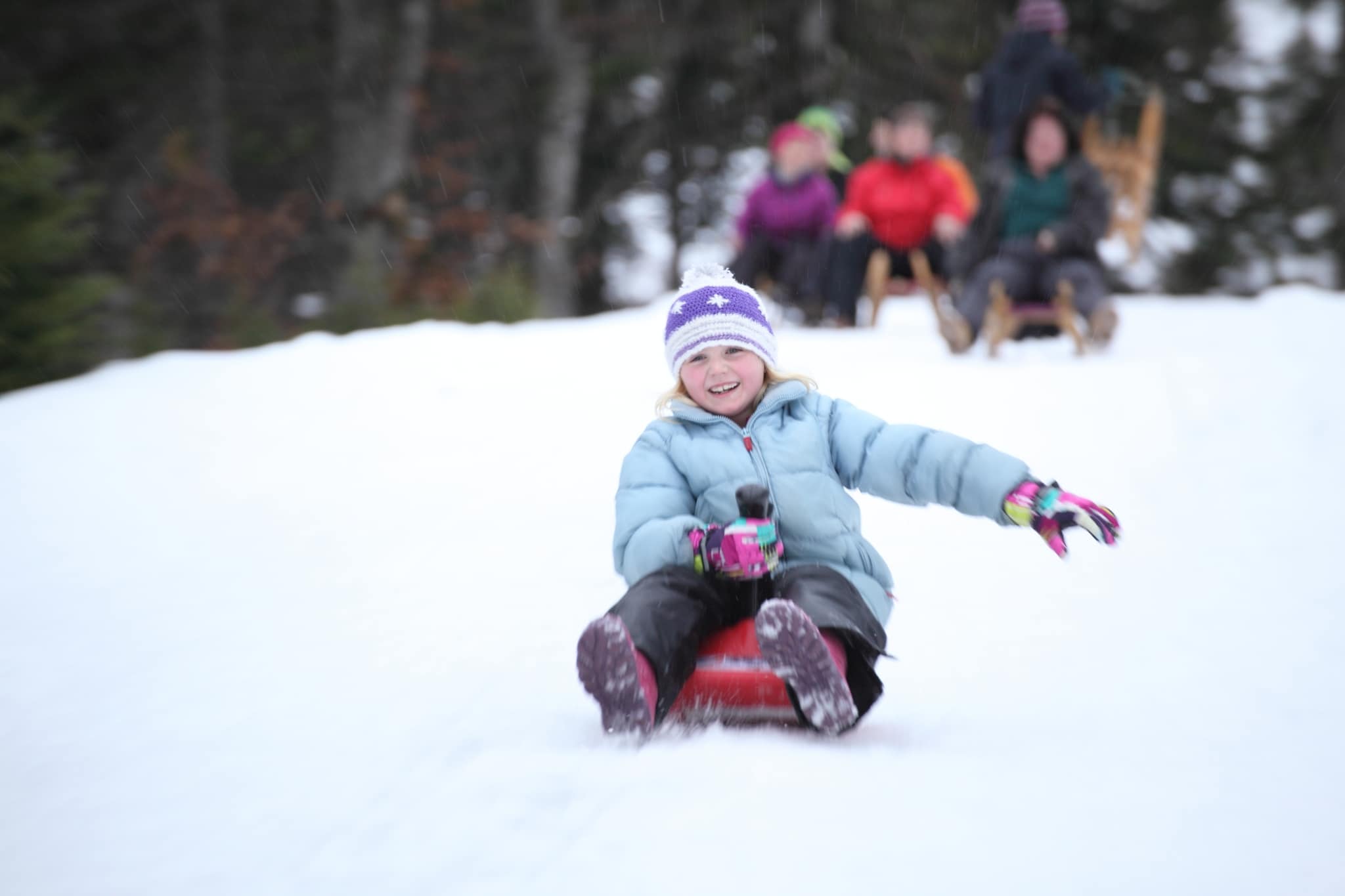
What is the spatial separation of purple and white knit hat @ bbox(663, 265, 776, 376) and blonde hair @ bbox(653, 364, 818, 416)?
1.0 inches

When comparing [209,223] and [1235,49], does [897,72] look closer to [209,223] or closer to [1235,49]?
[1235,49]

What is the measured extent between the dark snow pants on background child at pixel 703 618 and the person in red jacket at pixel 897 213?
19.7 feet

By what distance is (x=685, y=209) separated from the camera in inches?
661

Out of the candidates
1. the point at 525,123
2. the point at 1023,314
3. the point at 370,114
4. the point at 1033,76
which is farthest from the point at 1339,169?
the point at 370,114

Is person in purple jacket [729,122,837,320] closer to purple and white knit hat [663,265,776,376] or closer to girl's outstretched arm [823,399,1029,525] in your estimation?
purple and white knit hat [663,265,776,376]

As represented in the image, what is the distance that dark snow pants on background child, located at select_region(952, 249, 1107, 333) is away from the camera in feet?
22.4

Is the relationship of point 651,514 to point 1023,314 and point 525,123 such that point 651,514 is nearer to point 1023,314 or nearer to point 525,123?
point 1023,314

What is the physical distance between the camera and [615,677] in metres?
2.24

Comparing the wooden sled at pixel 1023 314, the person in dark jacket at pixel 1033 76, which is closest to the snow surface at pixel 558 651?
the wooden sled at pixel 1023 314

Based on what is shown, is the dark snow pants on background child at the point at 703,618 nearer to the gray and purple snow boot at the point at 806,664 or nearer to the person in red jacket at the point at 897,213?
the gray and purple snow boot at the point at 806,664

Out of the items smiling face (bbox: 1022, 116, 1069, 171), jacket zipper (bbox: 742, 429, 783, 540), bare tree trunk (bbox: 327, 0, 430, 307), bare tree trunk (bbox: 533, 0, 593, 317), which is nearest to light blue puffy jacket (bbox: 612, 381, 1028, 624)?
jacket zipper (bbox: 742, 429, 783, 540)

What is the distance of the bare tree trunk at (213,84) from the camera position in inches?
513

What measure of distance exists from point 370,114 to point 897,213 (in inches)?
213

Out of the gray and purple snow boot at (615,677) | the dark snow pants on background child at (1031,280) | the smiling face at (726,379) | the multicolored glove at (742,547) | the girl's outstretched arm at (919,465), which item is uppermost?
the smiling face at (726,379)
